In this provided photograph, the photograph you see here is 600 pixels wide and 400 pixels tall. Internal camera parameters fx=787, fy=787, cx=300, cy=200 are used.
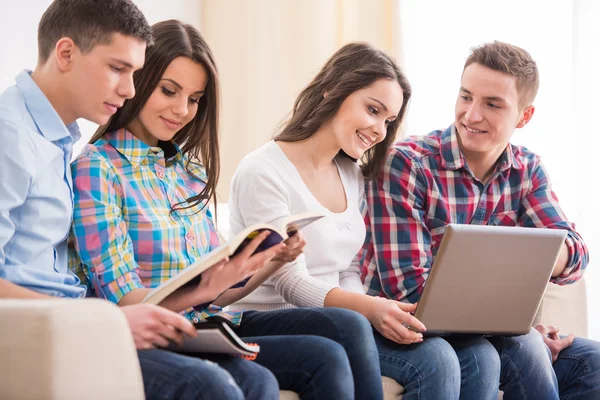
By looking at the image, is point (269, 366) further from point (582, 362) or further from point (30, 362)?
point (582, 362)

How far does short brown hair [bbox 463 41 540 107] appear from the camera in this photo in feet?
7.06

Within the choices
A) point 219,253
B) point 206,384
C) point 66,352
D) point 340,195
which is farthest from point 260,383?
point 340,195

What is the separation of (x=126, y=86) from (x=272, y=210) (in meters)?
0.49

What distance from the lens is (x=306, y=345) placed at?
58.0 inches

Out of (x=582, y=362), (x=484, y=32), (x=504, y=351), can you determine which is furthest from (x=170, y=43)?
(x=484, y=32)

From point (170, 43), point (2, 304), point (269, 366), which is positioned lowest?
point (269, 366)

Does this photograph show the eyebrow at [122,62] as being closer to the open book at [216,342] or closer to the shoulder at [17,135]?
the shoulder at [17,135]

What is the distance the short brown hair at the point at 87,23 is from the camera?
143cm

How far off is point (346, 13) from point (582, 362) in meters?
1.98

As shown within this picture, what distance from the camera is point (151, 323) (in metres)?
1.22

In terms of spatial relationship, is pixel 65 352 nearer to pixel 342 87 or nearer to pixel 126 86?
pixel 126 86

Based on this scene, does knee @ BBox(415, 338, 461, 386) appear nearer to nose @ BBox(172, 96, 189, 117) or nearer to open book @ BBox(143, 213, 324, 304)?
open book @ BBox(143, 213, 324, 304)

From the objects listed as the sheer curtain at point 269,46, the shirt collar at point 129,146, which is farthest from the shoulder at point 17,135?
the sheer curtain at point 269,46

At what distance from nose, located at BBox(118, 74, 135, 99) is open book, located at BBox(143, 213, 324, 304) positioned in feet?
1.24
